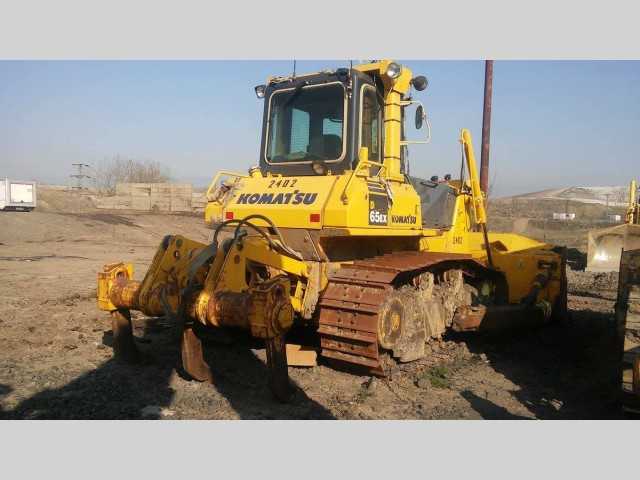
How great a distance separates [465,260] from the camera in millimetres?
6660

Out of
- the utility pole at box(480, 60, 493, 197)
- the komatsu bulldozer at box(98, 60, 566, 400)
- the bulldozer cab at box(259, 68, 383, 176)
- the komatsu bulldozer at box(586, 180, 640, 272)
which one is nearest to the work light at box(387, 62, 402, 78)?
the komatsu bulldozer at box(98, 60, 566, 400)

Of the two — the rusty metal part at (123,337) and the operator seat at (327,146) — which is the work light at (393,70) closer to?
the operator seat at (327,146)

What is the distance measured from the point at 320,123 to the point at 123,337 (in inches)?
124

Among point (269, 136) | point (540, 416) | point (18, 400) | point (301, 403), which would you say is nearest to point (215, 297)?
point (301, 403)

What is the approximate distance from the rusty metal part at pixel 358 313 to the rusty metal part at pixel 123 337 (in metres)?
2.03

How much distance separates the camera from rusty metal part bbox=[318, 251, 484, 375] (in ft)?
15.5

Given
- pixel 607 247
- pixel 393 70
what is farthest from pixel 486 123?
pixel 393 70

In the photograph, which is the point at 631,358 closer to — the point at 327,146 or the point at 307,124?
Answer: the point at 327,146

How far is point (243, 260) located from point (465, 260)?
10.5ft

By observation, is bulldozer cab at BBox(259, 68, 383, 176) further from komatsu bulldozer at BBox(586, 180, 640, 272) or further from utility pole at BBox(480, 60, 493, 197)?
komatsu bulldozer at BBox(586, 180, 640, 272)

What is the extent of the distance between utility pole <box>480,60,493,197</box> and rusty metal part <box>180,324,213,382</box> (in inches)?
371

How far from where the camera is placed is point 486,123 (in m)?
12.6

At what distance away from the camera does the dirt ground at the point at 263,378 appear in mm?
4422

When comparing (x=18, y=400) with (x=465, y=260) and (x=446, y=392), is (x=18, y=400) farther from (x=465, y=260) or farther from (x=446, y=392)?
(x=465, y=260)
